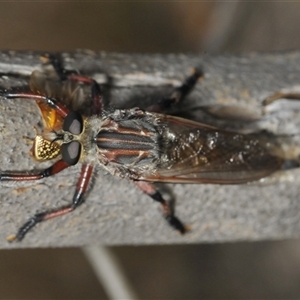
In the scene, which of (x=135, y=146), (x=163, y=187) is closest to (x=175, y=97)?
(x=135, y=146)

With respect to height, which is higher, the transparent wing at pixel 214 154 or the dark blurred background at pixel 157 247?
the dark blurred background at pixel 157 247

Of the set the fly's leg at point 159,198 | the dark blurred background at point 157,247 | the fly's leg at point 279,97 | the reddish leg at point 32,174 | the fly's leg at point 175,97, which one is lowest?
the fly's leg at point 159,198

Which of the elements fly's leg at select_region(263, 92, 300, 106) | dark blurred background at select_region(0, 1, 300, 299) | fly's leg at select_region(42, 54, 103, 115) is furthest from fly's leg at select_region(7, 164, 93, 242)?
dark blurred background at select_region(0, 1, 300, 299)

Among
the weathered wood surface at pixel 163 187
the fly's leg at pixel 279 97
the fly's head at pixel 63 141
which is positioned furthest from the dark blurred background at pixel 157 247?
the fly's leg at pixel 279 97

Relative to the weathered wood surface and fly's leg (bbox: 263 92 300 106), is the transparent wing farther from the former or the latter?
fly's leg (bbox: 263 92 300 106)

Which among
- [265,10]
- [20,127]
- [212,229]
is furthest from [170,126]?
[265,10]

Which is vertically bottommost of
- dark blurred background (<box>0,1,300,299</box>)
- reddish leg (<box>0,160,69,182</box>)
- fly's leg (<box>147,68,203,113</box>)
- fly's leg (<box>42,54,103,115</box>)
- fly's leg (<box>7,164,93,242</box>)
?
fly's leg (<box>7,164,93,242</box>)

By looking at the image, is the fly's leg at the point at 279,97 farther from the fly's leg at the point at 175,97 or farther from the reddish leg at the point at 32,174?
the reddish leg at the point at 32,174

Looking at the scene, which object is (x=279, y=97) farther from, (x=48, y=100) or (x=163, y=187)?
(x=48, y=100)
